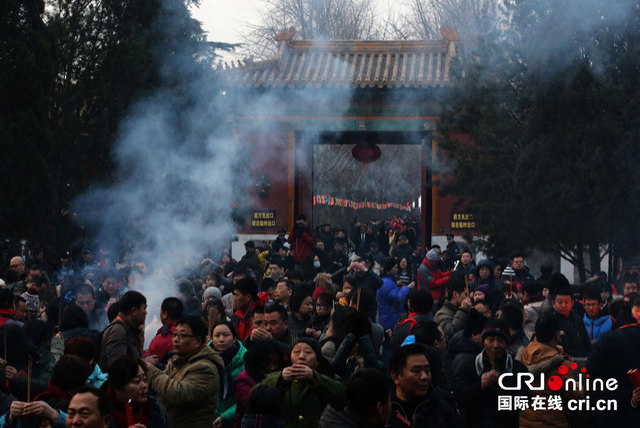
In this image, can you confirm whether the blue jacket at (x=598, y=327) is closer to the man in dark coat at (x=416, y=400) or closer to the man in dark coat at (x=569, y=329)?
the man in dark coat at (x=569, y=329)

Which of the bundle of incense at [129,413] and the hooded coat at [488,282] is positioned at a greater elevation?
the hooded coat at [488,282]

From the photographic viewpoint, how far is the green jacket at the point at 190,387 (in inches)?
168

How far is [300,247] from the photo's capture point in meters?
13.0

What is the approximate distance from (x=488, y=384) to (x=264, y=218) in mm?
13321

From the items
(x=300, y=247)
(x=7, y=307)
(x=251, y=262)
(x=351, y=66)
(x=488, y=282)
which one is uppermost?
(x=351, y=66)

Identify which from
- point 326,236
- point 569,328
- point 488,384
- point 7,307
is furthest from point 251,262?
point 488,384

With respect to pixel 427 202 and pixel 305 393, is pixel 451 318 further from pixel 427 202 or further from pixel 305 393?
pixel 427 202

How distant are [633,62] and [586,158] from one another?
1133 mm

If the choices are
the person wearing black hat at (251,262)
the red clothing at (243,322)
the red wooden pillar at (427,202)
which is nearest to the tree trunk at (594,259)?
the person wearing black hat at (251,262)

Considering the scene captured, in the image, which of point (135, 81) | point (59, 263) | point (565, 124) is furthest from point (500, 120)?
point (59, 263)

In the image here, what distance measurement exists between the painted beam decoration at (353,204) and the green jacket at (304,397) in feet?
72.9

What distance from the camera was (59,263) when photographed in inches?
440

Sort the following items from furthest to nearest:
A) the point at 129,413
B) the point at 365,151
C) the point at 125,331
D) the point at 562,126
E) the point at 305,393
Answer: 1. the point at 365,151
2. the point at 562,126
3. the point at 125,331
4. the point at 305,393
5. the point at 129,413

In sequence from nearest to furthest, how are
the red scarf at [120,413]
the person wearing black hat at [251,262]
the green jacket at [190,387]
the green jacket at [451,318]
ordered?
1. the red scarf at [120,413]
2. the green jacket at [190,387]
3. the green jacket at [451,318]
4. the person wearing black hat at [251,262]
